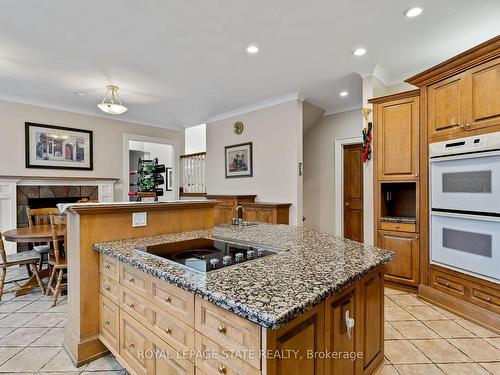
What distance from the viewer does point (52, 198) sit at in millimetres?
5047

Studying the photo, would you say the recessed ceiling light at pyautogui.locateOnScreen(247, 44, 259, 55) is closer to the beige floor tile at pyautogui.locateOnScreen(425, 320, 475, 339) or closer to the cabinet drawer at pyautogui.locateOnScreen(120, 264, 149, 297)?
the cabinet drawer at pyautogui.locateOnScreen(120, 264, 149, 297)

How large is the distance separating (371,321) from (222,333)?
928 millimetres

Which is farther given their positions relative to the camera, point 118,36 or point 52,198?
point 52,198

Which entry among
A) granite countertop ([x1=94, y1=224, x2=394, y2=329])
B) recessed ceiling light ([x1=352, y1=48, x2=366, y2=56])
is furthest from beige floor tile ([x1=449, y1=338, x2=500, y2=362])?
recessed ceiling light ([x1=352, y1=48, x2=366, y2=56])

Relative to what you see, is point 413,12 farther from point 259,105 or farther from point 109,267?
point 109,267

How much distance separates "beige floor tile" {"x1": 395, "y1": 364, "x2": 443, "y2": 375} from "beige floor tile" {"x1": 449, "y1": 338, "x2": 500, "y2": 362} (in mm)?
363

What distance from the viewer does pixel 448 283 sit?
2621 mm

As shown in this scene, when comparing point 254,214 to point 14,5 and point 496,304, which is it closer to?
point 496,304

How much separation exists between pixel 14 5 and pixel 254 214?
11.9 ft

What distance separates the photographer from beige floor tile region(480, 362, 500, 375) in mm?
1780

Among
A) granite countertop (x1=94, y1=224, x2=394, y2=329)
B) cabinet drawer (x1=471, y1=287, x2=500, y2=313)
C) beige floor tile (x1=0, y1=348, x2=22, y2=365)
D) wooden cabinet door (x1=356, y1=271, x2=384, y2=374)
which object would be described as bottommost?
beige floor tile (x1=0, y1=348, x2=22, y2=365)

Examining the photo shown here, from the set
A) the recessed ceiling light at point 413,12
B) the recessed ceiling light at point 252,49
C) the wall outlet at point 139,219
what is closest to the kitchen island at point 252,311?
the wall outlet at point 139,219

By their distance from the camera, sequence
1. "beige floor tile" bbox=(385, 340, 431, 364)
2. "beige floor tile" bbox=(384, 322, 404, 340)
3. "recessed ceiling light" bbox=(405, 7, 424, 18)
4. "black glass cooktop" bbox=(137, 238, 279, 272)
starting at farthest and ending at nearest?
1. "recessed ceiling light" bbox=(405, 7, 424, 18)
2. "beige floor tile" bbox=(384, 322, 404, 340)
3. "beige floor tile" bbox=(385, 340, 431, 364)
4. "black glass cooktop" bbox=(137, 238, 279, 272)

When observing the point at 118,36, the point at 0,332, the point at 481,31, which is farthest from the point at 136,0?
→ the point at 481,31
